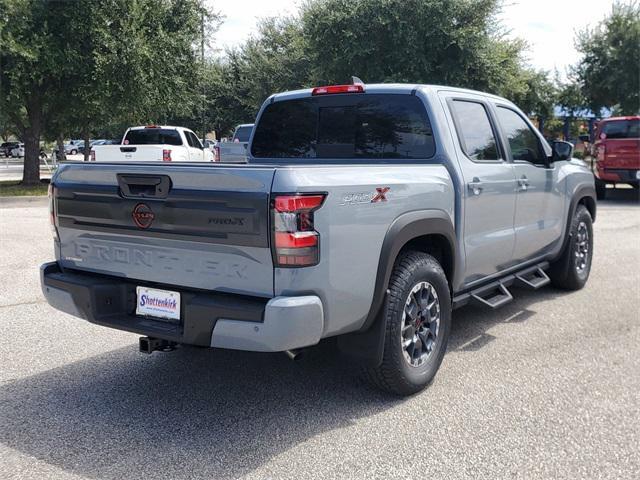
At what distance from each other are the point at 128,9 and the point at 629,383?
54.3 ft

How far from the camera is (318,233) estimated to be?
3105mm

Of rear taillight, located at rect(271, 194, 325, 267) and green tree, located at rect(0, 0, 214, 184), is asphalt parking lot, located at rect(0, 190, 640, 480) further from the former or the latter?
green tree, located at rect(0, 0, 214, 184)

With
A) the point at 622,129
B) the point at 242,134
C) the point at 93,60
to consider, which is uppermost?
the point at 93,60

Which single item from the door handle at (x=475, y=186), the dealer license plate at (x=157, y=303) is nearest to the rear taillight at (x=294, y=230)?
the dealer license plate at (x=157, y=303)

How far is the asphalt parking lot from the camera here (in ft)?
10.2

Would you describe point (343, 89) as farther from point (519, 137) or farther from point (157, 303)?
point (157, 303)

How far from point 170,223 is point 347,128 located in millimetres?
1807

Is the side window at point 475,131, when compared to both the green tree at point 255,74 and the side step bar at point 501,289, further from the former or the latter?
→ the green tree at point 255,74

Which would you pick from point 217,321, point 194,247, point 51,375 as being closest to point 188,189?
point 194,247

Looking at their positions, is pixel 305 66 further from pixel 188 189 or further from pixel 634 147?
pixel 188 189

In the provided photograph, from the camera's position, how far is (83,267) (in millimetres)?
3865

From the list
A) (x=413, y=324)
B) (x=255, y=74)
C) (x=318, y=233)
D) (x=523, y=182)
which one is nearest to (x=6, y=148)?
(x=255, y=74)

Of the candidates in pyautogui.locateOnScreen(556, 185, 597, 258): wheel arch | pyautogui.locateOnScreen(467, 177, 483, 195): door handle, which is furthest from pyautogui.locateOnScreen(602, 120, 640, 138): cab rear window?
pyautogui.locateOnScreen(467, 177, 483, 195): door handle

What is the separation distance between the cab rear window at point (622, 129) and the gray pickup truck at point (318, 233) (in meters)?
12.1
